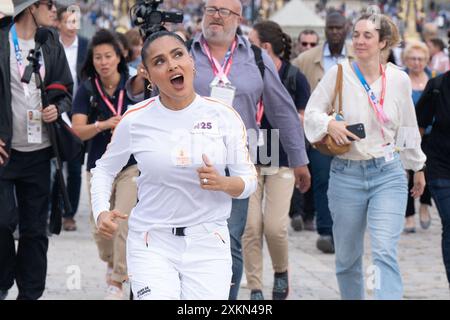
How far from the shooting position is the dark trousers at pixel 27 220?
8.41m

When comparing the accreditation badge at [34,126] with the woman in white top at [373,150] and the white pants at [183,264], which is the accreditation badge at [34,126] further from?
the white pants at [183,264]

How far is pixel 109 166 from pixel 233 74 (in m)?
1.89

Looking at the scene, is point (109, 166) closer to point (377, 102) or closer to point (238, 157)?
point (238, 157)

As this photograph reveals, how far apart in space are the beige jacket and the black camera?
4.88 metres

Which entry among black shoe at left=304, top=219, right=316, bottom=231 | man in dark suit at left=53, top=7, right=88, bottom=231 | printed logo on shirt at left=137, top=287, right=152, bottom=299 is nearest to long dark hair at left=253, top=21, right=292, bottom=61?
man in dark suit at left=53, top=7, right=88, bottom=231

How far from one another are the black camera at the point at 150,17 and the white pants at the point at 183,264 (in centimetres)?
179

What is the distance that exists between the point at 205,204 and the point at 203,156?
31cm

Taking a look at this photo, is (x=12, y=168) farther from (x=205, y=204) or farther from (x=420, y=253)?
(x=420, y=253)

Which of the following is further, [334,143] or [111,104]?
[111,104]

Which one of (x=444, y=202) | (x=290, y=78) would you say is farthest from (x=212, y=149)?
(x=290, y=78)

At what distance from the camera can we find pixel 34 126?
27.6 ft

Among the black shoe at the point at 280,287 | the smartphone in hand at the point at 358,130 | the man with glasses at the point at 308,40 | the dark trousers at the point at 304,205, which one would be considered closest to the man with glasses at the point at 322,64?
the dark trousers at the point at 304,205

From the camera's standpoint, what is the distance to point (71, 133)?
28.1ft
